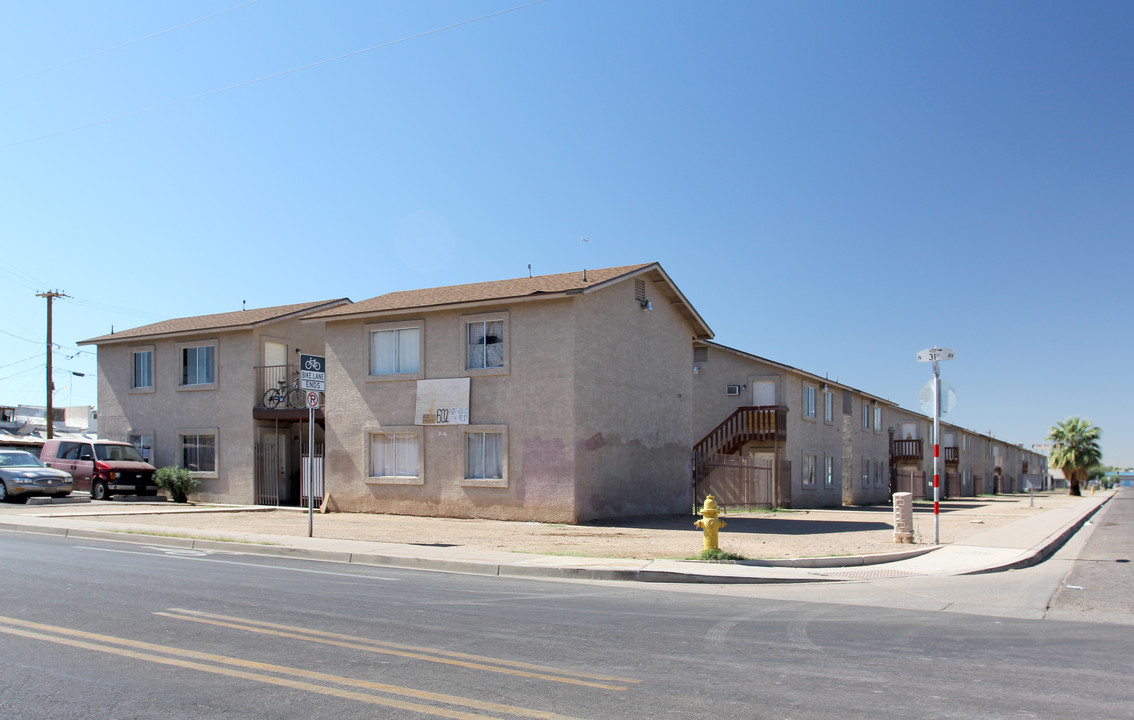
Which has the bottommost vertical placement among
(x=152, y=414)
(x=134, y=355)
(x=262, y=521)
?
(x=262, y=521)

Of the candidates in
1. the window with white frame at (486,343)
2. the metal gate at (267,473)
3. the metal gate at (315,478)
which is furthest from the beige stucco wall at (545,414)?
the metal gate at (267,473)

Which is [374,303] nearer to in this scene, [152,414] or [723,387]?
[152,414]

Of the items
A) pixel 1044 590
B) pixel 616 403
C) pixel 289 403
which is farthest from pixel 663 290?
pixel 1044 590

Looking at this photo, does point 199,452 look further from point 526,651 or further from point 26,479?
point 526,651

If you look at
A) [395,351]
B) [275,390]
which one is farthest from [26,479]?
[395,351]

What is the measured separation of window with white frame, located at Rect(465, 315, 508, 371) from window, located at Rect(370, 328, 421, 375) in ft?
5.25

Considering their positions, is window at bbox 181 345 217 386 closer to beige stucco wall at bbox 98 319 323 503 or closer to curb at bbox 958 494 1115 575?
beige stucco wall at bbox 98 319 323 503

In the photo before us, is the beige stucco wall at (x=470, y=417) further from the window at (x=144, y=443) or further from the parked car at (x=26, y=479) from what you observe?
the window at (x=144, y=443)

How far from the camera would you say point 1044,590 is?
1156 cm

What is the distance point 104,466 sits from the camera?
27.1 metres

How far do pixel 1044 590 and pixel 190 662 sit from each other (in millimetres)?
10369

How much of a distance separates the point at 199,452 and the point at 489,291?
484 inches

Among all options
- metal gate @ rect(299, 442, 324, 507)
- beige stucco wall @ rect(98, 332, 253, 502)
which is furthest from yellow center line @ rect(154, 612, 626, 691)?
beige stucco wall @ rect(98, 332, 253, 502)

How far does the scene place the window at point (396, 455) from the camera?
23109mm
